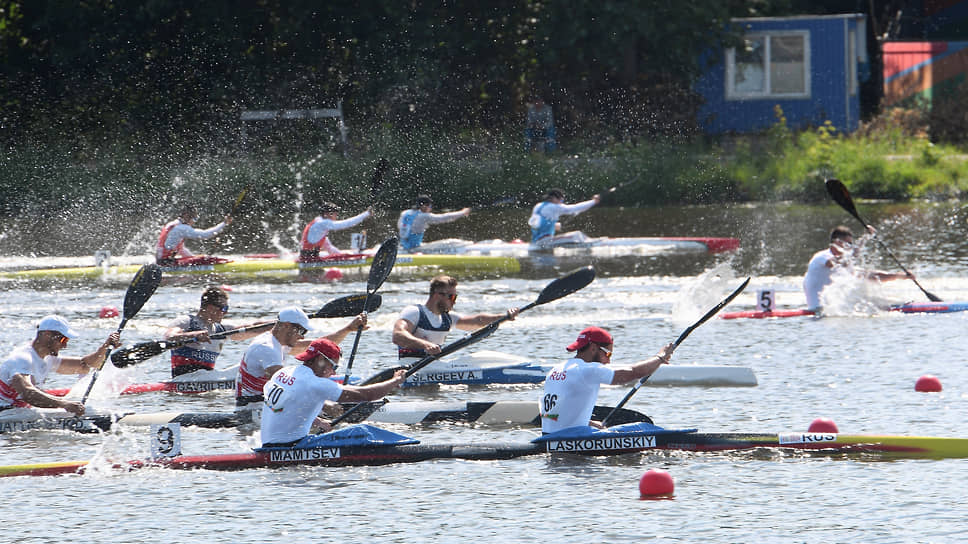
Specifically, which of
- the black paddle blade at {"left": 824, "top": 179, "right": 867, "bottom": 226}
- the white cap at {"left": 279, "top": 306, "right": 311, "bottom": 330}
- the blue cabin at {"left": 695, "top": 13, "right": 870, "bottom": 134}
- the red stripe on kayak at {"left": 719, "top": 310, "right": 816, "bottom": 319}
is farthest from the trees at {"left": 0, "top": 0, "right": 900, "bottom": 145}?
the white cap at {"left": 279, "top": 306, "right": 311, "bottom": 330}

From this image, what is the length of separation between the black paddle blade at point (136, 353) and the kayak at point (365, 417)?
0.68 meters

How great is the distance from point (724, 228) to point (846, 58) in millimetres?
10324

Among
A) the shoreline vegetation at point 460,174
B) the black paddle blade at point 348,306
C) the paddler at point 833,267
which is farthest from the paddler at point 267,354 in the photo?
the shoreline vegetation at point 460,174

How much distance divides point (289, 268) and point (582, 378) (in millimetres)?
14808

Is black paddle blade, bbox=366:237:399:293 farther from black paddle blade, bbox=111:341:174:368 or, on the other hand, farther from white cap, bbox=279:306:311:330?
black paddle blade, bbox=111:341:174:368

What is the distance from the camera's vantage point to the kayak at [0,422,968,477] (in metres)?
12.7

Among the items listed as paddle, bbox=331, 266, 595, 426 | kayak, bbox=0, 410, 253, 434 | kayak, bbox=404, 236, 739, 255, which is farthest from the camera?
kayak, bbox=404, 236, 739, 255

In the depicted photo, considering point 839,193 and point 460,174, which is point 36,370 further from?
point 460,174

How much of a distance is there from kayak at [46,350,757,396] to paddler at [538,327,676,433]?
12.8ft

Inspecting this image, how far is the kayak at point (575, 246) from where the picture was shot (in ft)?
91.8

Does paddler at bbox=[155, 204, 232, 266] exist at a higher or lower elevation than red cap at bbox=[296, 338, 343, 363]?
higher

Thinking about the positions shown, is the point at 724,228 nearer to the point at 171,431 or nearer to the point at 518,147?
the point at 518,147

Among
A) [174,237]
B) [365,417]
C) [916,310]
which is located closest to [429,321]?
[365,417]

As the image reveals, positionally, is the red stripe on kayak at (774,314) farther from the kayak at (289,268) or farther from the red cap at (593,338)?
the red cap at (593,338)
